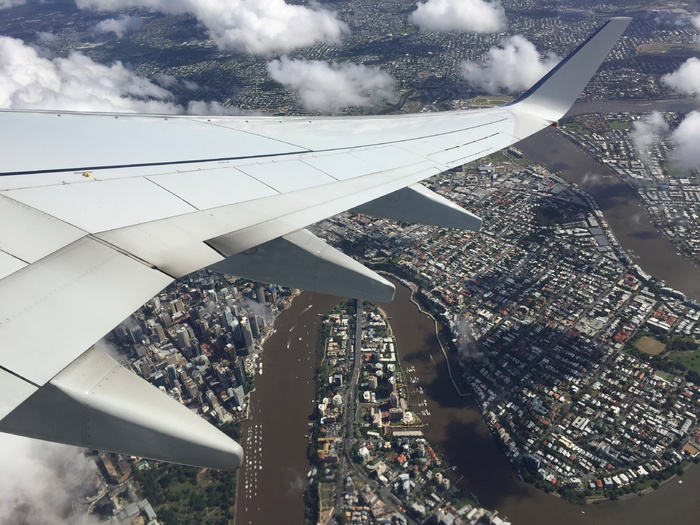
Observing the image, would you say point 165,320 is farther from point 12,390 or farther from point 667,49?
point 667,49

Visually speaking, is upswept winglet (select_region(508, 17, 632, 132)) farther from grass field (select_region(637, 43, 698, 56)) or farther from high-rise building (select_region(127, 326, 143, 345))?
grass field (select_region(637, 43, 698, 56))

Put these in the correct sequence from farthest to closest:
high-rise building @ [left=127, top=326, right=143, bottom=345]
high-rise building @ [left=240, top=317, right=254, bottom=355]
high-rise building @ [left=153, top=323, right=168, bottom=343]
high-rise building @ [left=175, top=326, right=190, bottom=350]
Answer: high-rise building @ [left=153, top=323, right=168, bottom=343]
high-rise building @ [left=127, top=326, right=143, bottom=345]
high-rise building @ [left=175, top=326, right=190, bottom=350]
high-rise building @ [left=240, top=317, right=254, bottom=355]

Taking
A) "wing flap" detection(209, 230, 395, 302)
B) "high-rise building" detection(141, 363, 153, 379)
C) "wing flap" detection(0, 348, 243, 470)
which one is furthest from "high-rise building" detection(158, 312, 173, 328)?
"wing flap" detection(0, 348, 243, 470)

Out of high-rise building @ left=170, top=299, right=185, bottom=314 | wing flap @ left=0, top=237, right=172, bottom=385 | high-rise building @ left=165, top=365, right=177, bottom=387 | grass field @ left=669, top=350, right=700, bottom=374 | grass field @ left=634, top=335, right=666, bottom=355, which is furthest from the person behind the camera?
high-rise building @ left=170, top=299, right=185, bottom=314

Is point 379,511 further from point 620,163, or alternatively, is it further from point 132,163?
point 620,163

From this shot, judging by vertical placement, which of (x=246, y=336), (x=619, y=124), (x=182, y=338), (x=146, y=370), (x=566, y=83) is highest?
(x=566, y=83)

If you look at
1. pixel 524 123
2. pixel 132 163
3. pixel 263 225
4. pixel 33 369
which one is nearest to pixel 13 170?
pixel 132 163

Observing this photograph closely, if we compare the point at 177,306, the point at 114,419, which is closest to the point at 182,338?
the point at 177,306

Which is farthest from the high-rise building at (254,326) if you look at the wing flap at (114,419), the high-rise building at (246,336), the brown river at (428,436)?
the wing flap at (114,419)
